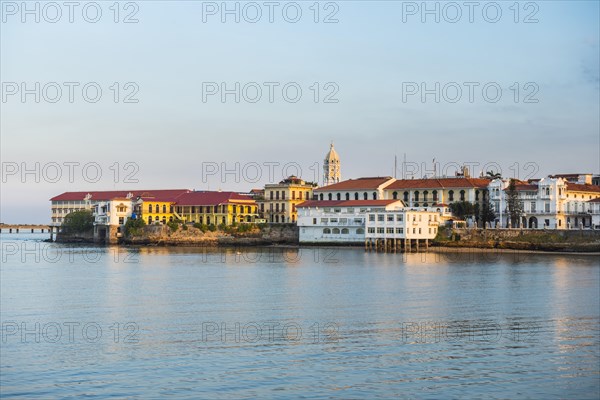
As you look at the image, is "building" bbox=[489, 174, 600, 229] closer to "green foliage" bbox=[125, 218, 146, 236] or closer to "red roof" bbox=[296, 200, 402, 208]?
"red roof" bbox=[296, 200, 402, 208]

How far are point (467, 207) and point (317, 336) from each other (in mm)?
61189

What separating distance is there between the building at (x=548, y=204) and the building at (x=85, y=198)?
4225 cm

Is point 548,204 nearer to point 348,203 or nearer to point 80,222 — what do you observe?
point 348,203

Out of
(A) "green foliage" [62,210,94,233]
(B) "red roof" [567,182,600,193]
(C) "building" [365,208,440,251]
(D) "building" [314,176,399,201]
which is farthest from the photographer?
(A) "green foliage" [62,210,94,233]

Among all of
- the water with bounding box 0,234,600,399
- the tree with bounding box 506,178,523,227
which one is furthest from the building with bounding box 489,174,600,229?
the water with bounding box 0,234,600,399

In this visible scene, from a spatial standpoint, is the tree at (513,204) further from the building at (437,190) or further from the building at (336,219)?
the building at (336,219)

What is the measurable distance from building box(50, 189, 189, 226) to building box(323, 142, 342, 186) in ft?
61.2

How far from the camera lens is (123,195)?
366ft

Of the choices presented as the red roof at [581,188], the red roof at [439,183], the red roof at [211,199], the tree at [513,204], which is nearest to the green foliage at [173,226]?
the red roof at [211,199]

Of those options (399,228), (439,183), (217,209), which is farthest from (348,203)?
(217,209)

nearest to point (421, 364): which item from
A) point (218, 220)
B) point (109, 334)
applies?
point (109, 334)

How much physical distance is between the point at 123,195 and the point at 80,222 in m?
7.35

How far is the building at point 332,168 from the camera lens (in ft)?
367

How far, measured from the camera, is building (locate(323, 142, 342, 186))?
367ft
